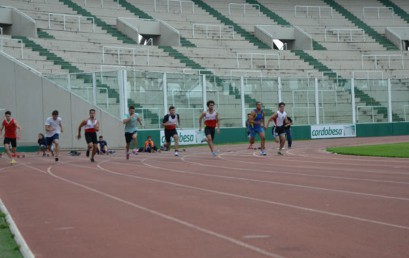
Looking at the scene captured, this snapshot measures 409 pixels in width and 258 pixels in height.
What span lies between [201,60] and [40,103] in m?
14.2

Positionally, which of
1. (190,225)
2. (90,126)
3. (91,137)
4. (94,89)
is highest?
(94,89)

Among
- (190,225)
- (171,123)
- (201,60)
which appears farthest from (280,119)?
(201,60)

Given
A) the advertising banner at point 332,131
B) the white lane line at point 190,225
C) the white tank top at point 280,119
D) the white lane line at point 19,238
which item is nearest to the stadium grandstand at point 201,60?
the advertising banner at point 332,131

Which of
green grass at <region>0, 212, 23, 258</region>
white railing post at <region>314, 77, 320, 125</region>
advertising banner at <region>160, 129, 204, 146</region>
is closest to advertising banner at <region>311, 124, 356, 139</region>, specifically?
white railing post at <region>314, 77, 320, 125</region>

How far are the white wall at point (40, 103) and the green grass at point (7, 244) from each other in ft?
77.6

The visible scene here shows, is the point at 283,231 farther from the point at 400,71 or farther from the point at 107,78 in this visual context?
the point at 400,71

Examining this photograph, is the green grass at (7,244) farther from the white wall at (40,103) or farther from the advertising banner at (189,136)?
the advertising banner at (189,136)

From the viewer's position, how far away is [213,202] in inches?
382

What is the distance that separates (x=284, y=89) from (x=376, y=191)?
90.5 feet

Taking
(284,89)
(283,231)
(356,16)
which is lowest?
(283,231)

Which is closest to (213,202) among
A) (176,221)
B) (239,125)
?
(176,221)

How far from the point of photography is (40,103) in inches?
1252

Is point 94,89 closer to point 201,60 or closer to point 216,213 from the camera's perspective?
point 201,60

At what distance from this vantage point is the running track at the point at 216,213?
21.0ft
